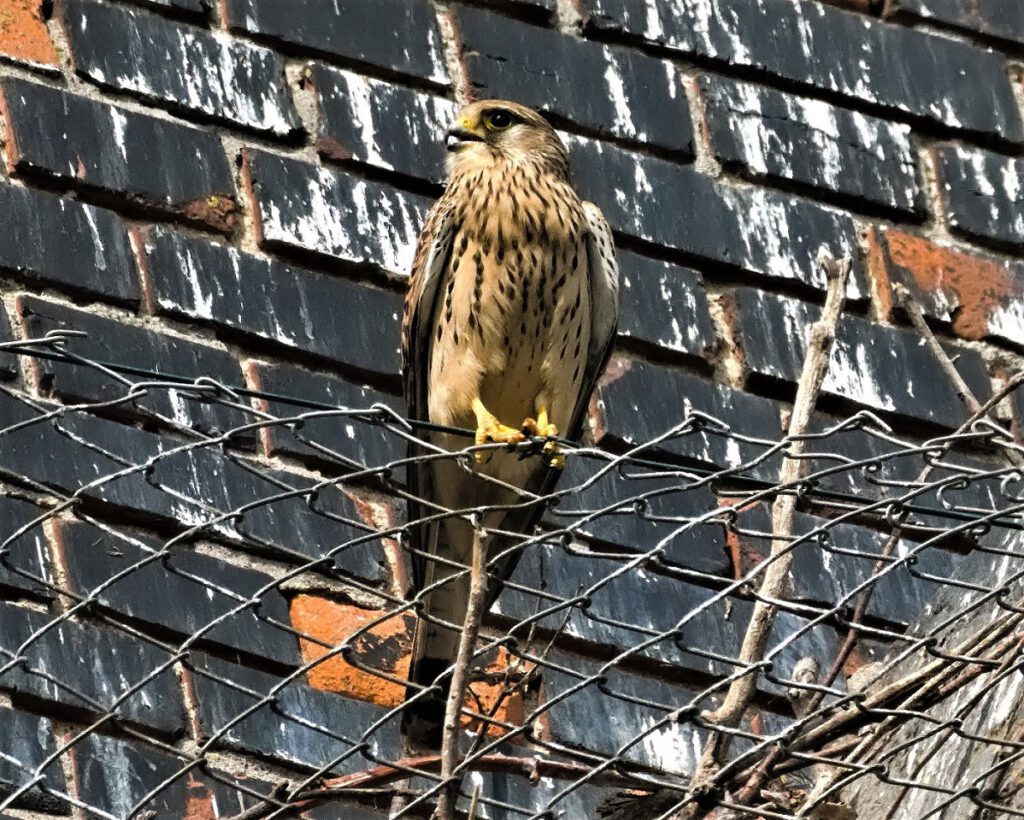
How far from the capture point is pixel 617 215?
5.06 metres

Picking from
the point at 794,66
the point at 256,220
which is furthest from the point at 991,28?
the point at 256,220

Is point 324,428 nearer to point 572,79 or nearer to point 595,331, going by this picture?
point 595,331

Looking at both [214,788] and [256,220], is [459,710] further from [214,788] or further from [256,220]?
[256,220]

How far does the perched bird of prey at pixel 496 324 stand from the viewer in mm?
4617

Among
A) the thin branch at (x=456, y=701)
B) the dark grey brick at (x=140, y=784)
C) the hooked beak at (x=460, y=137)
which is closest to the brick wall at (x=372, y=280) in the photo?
the dark grey brick at (x=140, y=784)

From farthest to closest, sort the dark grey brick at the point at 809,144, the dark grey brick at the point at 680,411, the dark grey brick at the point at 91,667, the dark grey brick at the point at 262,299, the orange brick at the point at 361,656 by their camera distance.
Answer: the dark grey brick at the point at 809,144
the dark grey brick at the point at 680,411
the dark grey brick at the point at 262,299
the orange brick at the point at 361,656
the dark grey brick at the point at 91,667

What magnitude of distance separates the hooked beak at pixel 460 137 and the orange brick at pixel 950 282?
37.7 inches

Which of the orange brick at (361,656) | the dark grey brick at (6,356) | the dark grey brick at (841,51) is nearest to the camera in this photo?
the orange brick at (361,656)

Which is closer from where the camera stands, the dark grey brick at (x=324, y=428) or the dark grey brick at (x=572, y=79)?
the dark grey brick at (x=324, y=428)

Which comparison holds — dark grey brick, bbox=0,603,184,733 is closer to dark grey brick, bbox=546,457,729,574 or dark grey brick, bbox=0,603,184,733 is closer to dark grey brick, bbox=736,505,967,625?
dark grey brick, bbox=546,457,729,574

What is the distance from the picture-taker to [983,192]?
545cm

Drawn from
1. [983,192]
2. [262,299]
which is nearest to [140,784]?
[262,299]

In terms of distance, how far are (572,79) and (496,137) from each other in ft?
1.41

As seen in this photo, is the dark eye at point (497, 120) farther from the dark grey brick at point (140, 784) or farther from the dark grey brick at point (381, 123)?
the dark grey brick at point (140, 784)
